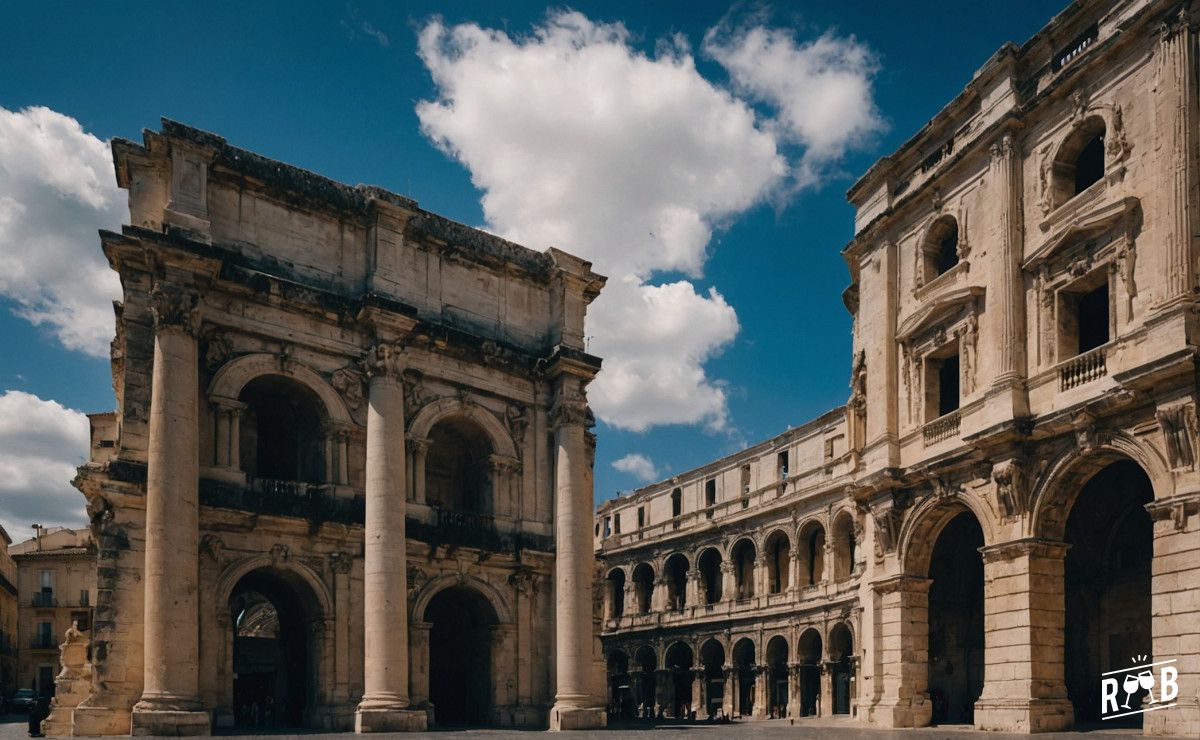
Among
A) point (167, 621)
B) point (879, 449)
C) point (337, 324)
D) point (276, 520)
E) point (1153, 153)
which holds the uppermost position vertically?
point (1153, 153)

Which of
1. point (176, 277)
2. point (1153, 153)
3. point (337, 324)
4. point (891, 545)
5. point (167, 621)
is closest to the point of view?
point (1153, 153)

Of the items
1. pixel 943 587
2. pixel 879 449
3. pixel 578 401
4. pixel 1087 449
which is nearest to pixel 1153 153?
pixel 1087 449

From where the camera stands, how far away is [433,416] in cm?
2706

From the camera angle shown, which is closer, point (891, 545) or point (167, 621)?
point (167, 621)

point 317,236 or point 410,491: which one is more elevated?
point 317,236

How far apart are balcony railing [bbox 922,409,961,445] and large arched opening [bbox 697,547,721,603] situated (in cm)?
2501

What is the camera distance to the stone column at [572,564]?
27.0 meters

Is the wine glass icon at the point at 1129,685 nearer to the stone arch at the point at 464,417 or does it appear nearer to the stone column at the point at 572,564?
the stone column at the point at 572,564

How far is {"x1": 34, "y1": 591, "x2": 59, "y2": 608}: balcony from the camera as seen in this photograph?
57.0 meters

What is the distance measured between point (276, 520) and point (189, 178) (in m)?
7.70

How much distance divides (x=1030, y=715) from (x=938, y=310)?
339 inches

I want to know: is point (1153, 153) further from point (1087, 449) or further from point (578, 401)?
point (578, 401)

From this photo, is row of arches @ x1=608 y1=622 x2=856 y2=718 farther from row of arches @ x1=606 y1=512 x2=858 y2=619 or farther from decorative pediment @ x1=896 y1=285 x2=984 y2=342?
decorative pediment @ x1=896 y1=285 x2=984 y2=342

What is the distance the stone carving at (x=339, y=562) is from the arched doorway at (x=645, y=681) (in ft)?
93.6
